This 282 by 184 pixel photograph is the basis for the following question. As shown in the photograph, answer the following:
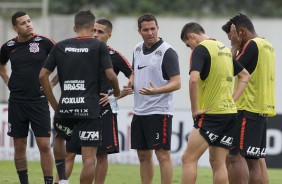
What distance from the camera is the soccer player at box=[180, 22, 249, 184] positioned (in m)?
10.7

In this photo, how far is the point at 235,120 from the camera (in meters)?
11.0

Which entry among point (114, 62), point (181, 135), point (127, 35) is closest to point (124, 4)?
point (127, 35)

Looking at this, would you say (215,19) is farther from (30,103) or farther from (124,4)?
(30,103)

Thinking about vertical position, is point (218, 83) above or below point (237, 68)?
below

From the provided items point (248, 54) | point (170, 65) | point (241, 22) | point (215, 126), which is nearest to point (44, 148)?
point (170, 65)

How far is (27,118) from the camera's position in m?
12.1

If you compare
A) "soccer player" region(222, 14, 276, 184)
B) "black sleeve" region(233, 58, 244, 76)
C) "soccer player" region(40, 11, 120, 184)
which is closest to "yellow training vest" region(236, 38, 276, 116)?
"soccer player" region(222, 14, 276, 184)

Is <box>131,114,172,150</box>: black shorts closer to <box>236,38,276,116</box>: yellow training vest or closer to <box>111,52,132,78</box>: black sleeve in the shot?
<box>111,52,132,78</box>: black sleeve

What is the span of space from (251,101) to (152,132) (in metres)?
1.35

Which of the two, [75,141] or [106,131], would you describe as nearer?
[75,141]

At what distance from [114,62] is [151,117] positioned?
3.02 feet

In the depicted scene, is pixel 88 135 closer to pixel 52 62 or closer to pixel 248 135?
pixel 52 62

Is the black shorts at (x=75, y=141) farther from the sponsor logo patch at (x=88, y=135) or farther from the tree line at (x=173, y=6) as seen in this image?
the tree line at (x=173, y=6)

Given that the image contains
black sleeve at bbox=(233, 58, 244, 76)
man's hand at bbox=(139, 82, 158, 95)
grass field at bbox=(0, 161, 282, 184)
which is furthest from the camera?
grass field at bbox=(0, 161, 282, 184)
